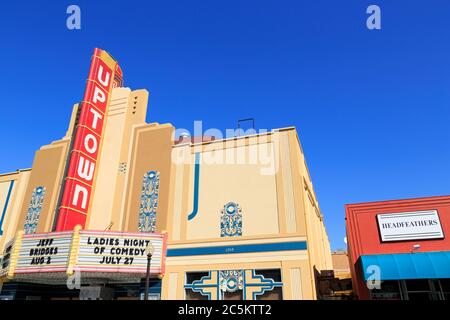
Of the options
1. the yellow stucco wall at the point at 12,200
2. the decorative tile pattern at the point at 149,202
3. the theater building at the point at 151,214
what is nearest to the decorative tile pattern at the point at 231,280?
the theater building at the point at 151,214

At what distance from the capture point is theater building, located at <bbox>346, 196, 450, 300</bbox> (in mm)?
16047

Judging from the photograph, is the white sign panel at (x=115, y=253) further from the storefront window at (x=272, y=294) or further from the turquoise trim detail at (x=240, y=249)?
the storefront window at (x=272, y=294)

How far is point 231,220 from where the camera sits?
756 inches

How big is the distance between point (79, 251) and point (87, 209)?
471 centimetres

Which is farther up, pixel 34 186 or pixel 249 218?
pixel 34 186

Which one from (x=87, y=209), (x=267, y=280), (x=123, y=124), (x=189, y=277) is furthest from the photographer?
(x=123, y=124)

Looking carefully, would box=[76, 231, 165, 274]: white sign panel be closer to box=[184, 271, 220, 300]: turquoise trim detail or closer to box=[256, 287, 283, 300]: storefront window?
box=[184, 271, 220, 300]: turquoise trim detail

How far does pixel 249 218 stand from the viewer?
1895cm

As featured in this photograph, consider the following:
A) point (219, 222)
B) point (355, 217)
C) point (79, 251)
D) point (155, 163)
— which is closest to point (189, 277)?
point (219, 222)

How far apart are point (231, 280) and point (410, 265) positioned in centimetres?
895

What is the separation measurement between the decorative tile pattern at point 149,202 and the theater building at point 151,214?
2.7 inches

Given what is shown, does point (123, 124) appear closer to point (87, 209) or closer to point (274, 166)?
point (87, 209)

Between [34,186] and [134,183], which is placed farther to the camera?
[34,186]

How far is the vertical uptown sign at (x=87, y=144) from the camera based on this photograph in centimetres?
2064
